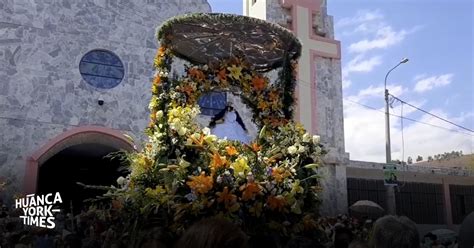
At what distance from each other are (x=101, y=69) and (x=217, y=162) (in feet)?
28.9

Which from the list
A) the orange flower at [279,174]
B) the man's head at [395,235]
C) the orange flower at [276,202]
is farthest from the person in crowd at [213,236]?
the orange flower at [279,174]

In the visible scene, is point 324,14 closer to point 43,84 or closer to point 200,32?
point 43,84

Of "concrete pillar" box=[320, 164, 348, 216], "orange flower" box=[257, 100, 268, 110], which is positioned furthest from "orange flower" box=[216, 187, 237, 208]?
"concrete pillar" box=[320, 164, 348, 216]

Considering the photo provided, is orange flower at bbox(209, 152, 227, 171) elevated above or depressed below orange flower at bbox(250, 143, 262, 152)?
below

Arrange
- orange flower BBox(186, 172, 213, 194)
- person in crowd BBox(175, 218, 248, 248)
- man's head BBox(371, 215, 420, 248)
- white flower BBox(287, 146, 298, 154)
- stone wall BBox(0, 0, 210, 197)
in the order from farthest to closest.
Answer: stone wall BBox(0, 0, 210, 197), white flower BBox(287, 146, 298, 154), orange flower BBox(186, 172, 213, 194), man's head BBox(371, 215, 420, 248), person in crowd BBox(175, 218, 248, 248)

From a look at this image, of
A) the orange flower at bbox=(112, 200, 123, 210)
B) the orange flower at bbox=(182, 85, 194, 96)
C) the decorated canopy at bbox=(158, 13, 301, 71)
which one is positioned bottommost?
the orange flower at bbox=(112, 200, 123, 210)

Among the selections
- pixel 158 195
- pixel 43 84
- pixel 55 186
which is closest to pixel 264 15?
pixel 43 84

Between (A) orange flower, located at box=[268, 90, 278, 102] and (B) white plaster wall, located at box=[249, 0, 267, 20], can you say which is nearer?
(A) orange flower, located at box=[268, 90, 278, 102]

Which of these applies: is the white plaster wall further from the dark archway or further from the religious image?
the dark archway

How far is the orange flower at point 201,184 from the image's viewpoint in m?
4.26

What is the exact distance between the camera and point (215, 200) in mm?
4285

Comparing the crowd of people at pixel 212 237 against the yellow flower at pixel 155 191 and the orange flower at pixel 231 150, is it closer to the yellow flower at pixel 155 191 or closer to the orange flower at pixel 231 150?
A: the yellow flower at pixel 155 191

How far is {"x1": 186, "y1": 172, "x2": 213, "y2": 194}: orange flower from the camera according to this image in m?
4.26

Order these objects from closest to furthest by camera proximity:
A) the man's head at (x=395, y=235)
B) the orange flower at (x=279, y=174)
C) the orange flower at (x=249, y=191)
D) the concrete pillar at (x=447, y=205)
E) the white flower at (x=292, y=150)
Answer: the man's head at (x=395, y=235) < the orange flower at (x=249, y=191) < the orange flower at (x=279, y=174) < the white flower at (x=292, y=150) < the concrete pillar at (x=447, y=205)
